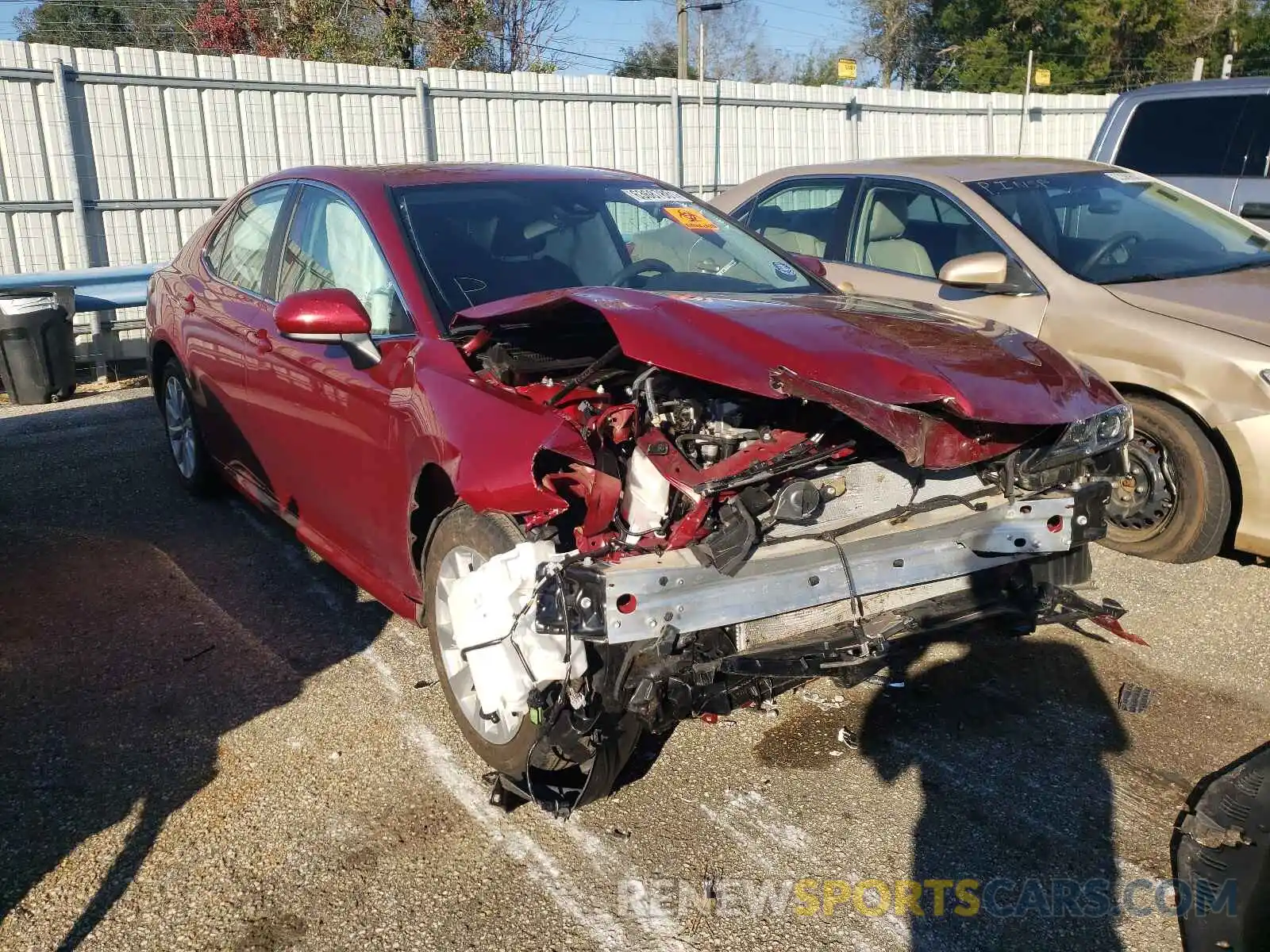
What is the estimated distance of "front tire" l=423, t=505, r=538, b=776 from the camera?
299 cm

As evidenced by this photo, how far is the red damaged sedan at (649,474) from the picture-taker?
2.76m

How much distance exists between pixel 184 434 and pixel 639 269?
3.03 m

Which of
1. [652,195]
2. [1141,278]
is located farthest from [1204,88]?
[652,195]

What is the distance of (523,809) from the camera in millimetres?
3176

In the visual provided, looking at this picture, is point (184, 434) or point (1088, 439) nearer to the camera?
point (1088, 439)

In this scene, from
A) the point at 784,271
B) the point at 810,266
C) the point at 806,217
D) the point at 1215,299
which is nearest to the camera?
the point at 784,271

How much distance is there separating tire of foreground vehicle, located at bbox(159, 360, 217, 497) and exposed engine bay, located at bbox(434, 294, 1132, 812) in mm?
2795

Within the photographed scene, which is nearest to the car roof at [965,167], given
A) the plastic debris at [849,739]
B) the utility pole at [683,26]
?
the plastic debris at [849,739]

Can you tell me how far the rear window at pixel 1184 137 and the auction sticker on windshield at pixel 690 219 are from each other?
4.51 m

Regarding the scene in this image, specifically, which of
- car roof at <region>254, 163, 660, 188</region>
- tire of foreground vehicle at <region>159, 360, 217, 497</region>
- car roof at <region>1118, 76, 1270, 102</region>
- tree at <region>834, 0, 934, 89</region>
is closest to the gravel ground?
tire of foreground vehicle at <region>159, 360, 217, 497</region>

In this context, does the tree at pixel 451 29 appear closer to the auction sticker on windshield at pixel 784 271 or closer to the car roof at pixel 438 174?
the car roof at pixel 438 174

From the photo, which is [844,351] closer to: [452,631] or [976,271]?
[452,631]

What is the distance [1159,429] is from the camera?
4.65 meters

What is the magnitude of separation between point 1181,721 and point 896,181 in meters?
3.47
